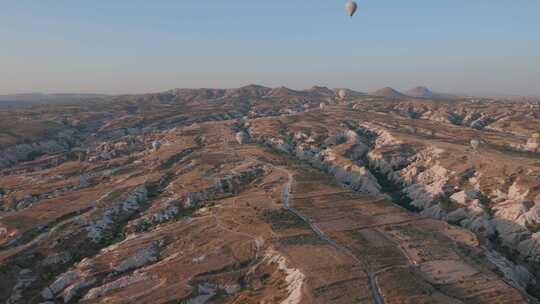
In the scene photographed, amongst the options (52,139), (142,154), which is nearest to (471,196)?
(142,154)

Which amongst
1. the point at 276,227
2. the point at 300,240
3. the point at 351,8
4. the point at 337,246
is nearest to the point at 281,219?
the point at 276,227

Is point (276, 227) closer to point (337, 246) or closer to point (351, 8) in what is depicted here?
point (337, 246)

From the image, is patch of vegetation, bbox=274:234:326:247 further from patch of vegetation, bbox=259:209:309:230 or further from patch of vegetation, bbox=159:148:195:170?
patch of vegetation, bbox=159:148:195:170

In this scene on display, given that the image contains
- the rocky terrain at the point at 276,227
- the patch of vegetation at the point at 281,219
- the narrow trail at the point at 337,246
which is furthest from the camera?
the patch of vegetation at the point at 281,219

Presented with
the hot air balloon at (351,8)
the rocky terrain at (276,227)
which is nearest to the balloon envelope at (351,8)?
the hot air balloon at (351,8)

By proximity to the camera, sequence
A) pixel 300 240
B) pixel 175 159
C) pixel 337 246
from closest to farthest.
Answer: pixel 337 246
pixel 300 240
pixel 175 159

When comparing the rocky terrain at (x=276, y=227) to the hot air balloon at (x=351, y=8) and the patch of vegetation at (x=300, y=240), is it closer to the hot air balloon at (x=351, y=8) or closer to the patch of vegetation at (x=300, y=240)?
the patch of vegetation at (x=300, y=240)

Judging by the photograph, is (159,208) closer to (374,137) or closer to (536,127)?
(374,137)

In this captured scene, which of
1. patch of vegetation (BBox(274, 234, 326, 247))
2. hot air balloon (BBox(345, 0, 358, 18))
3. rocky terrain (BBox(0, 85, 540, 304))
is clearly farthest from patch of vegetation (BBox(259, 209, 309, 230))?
hot air balloon (BBox(345, 0, 358, 18))
